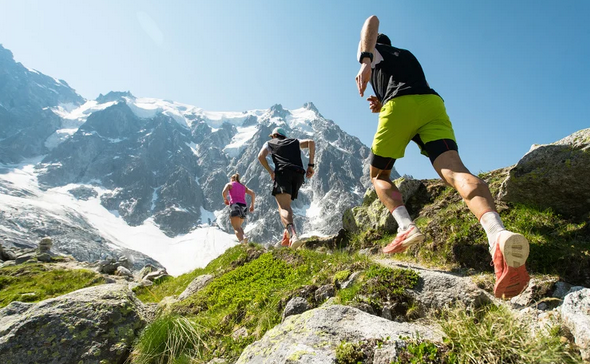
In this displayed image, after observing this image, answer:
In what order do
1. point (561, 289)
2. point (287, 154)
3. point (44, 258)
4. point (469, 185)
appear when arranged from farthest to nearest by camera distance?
point (44, 258) < point (287, 154) < point (469, 185) < point (561, 289)

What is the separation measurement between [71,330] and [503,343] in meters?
5.14

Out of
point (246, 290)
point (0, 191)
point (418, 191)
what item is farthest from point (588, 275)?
point (0, 191)

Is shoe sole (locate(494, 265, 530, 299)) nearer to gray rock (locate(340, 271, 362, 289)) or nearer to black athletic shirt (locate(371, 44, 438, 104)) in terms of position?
gray rock (locate(340, 271, 362, 289))

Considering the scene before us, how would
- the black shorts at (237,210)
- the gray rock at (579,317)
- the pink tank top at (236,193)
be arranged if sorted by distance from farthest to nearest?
the pink tank top at (236,193)
the black shorts at (237,210)
the gray rock at (579,317)

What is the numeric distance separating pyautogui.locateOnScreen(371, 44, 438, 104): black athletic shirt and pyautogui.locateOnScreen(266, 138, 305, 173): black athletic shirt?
401cm

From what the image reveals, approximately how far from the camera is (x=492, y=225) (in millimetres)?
3232

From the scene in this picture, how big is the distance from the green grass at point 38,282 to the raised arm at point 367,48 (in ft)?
37.0

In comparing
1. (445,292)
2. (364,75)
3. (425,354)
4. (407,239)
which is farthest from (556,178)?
(425,354)

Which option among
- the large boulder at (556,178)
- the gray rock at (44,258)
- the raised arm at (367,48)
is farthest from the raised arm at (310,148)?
the gray rock at (44,258)

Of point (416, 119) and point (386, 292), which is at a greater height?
point (416, 119)

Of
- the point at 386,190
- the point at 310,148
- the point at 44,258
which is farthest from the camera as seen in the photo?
the point at 44,258

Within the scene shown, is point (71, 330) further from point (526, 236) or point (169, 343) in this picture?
point (526, 236)

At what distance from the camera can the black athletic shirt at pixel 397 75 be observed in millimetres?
4426

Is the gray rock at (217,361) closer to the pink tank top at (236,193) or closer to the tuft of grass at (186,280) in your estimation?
the tuft of grass at (186,280)
